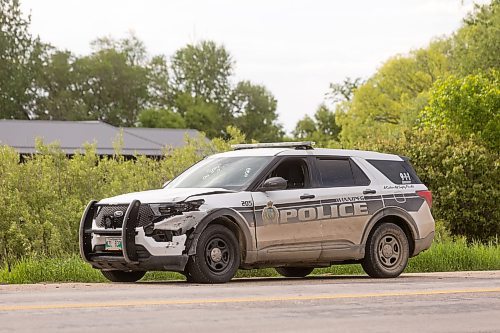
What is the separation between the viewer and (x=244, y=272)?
18203 mm

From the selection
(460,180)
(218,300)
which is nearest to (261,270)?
(218,300)

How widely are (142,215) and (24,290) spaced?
6.02ft

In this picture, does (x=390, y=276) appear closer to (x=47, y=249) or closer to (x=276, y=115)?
(x=47, y=249)

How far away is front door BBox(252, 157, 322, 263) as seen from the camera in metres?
15.7

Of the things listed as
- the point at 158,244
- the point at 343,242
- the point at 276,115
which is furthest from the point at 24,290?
the point at 276,115

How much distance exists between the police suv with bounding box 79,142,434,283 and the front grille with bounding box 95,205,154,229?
0.04ft

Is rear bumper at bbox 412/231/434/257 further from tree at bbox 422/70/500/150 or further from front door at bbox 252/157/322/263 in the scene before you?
tree at bbox 422/70/500/150

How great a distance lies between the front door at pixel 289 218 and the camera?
15.7 meters

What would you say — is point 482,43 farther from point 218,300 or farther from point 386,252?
point 218,300

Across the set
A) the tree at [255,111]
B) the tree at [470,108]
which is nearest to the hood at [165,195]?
the tree at [470,108]

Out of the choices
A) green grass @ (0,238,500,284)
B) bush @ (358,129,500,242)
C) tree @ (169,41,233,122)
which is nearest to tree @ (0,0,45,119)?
tree @ (169,41,233,122)

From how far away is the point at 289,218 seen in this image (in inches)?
631

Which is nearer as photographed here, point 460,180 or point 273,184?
point 273,184

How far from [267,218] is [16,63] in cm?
8816
